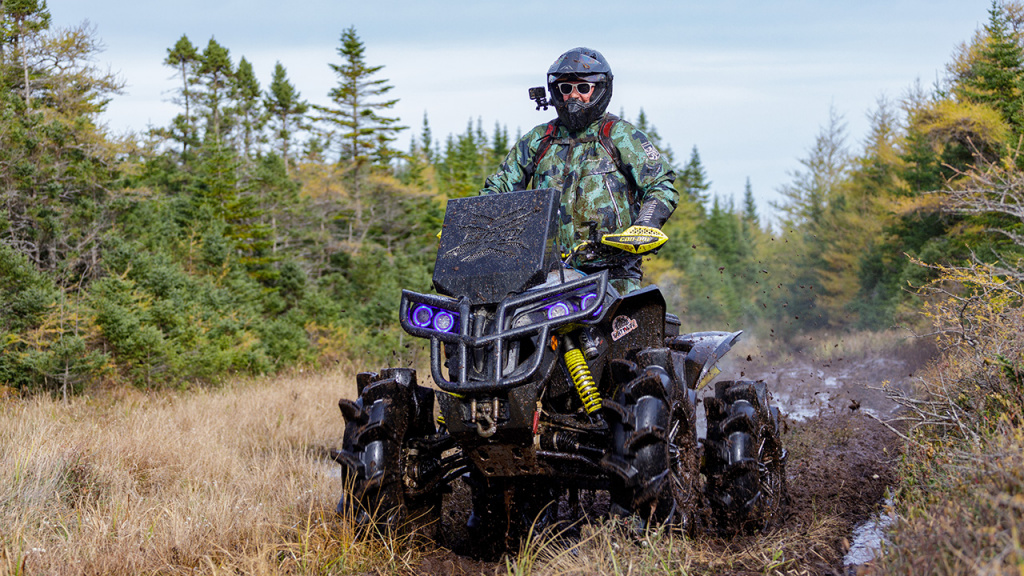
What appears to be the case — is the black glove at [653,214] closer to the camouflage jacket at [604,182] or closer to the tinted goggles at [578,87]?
the camouflage jacket at [604,182]

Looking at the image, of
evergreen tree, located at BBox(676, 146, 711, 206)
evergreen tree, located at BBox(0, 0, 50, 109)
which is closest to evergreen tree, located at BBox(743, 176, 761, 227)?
evergreen tree, located at BBox(676, 146, 711, 206)

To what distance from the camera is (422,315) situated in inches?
167

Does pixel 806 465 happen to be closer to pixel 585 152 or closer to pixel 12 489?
pixel 585 152

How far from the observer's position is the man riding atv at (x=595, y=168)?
17.0ft

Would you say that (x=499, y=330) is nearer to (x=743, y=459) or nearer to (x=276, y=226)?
(x=743, y=459)

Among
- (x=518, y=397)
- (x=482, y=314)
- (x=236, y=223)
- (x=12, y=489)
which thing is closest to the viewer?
(x=518, y=397)

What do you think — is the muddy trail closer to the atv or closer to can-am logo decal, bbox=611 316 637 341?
the atv

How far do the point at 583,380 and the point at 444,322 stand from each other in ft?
2.76

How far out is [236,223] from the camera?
2845 centimetres

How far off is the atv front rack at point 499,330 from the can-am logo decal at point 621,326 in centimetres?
55

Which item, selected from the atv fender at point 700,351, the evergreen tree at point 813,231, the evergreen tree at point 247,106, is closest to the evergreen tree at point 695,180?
the evergreen tree at point 813,231

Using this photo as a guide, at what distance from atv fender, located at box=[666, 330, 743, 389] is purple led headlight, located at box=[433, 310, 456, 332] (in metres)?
1.77

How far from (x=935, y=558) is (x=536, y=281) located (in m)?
2.16

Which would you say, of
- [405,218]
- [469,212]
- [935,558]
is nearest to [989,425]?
[935,558]
